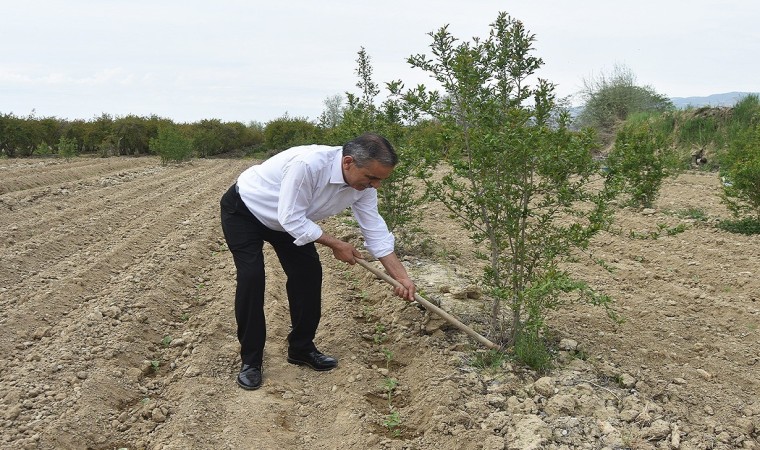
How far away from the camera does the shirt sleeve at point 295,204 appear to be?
3307mm

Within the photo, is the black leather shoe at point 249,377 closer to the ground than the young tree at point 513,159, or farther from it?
closer to the ground

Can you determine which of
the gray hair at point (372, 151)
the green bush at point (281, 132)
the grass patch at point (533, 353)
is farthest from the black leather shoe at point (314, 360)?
the green bush at point (281, 132)

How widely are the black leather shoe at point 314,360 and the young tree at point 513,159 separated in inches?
41.0

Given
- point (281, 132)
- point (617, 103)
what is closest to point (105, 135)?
point (281, 132)

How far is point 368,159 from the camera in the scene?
323 cm

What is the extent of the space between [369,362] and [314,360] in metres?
0.36

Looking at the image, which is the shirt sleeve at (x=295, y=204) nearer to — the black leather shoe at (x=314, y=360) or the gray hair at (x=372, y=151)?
the gray hair at (x=372, y=151)

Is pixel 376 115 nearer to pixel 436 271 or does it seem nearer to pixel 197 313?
pixel 436 271

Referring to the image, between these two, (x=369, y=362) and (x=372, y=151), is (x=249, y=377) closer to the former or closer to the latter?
(x=369, y=362)

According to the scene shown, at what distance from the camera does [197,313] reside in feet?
15.9

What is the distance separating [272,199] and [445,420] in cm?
147

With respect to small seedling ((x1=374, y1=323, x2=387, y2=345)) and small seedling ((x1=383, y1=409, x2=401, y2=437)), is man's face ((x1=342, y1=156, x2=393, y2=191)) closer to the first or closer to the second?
small seedling ((x1=383, y1=409, x2=401, y2=437))

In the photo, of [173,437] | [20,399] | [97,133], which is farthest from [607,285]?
[97,133]

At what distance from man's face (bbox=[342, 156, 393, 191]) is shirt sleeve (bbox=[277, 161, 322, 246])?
0.63 ft
